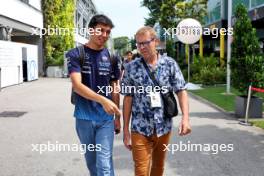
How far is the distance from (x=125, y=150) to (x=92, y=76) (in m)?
3.54

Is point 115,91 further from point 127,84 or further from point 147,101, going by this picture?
point 147,101

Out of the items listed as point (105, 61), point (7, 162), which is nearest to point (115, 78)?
point (105, 61)

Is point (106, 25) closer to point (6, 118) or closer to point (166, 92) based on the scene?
point (166, 92)

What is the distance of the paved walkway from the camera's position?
606 centimetres

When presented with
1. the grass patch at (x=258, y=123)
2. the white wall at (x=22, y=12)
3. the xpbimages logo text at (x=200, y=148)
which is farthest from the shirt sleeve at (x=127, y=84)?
the white wall at (x=22, y=12)

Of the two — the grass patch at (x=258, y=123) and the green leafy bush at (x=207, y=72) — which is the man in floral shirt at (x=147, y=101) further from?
the green leafy bush at (x=207, y=72)

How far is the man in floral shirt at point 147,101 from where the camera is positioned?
13.3 ft

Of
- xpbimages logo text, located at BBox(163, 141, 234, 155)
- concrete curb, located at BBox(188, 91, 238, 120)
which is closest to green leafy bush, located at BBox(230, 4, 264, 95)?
concrete curb, located at BBox(188, 91, 238, 120)

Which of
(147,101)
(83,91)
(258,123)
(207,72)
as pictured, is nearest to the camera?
(83,91)

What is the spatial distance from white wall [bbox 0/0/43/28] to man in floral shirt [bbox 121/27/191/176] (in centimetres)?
2165

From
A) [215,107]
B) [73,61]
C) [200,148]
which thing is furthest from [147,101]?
[215,107]

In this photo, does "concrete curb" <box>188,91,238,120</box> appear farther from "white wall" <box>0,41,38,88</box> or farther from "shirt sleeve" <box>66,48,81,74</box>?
"white wall" <box>0,41,38,88</box>

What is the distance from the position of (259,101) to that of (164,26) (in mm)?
26112

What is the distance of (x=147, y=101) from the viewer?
4074 millimetres
